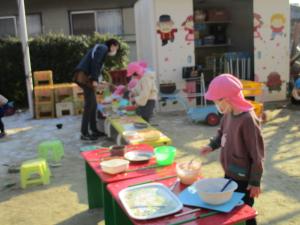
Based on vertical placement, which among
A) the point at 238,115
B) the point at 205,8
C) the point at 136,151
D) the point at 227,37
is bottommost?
the point at 136,151

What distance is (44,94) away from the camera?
29.7 feet

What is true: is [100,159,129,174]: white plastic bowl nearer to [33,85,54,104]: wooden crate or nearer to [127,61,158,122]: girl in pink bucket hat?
[127,61,158,122]: girl in pink bucket hat

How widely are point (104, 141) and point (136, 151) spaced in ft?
10.3

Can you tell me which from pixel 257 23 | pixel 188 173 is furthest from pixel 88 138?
pixel 257 23

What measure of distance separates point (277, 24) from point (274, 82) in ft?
4.57

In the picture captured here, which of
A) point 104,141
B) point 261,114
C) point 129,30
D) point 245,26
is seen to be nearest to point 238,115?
point 104,141

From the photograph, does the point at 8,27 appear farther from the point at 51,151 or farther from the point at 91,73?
the point at 51,151

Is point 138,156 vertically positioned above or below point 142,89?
below

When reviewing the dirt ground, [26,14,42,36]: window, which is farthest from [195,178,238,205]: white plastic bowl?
[26,14,42,36]: window

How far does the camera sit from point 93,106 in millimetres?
6602

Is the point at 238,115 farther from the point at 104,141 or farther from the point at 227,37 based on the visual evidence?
the point at 227,37

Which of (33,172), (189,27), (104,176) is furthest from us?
(189,27)

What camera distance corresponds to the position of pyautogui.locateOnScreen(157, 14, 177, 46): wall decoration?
878 centimetres

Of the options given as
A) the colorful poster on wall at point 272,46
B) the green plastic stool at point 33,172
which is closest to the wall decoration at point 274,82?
the colorful poster on wall at point 272,46
